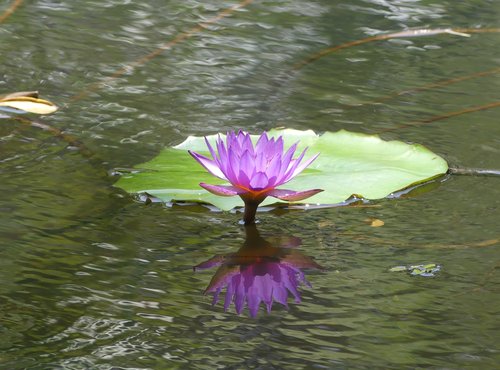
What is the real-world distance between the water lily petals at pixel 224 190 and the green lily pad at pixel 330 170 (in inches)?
2.1

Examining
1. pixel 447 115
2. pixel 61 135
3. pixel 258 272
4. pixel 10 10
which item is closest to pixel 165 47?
pixel 10 10

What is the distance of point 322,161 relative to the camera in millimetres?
1696

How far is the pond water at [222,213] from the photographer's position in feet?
3.43

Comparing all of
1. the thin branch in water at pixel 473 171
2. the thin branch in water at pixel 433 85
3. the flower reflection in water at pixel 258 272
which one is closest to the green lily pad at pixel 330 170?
the thin branch in water at pixel 473 171

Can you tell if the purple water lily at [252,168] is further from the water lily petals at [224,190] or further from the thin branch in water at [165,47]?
the thin branch in water at [165,47]

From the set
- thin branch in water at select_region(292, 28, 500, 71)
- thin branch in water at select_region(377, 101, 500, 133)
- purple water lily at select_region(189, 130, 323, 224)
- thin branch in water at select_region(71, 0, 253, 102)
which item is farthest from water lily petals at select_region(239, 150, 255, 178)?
thin branch in water at select_region(292, 28, 500, 71)

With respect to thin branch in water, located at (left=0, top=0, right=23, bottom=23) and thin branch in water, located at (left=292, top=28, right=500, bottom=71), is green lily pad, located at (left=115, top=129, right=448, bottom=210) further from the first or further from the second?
thin branch in water, located at (left=0, top=0, right=23, bottom=23)

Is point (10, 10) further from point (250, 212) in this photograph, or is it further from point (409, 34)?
point (250, 212)

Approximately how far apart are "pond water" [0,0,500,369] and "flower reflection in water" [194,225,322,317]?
0.6 inches

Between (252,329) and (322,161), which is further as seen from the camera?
(322,161)

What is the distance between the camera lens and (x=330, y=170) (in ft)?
5.45

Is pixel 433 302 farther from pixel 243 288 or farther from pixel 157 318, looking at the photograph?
pixel 157 318

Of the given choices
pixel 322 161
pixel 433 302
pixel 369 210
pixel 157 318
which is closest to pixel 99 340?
pixel 157 318

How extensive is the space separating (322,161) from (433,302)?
0.57 metres
